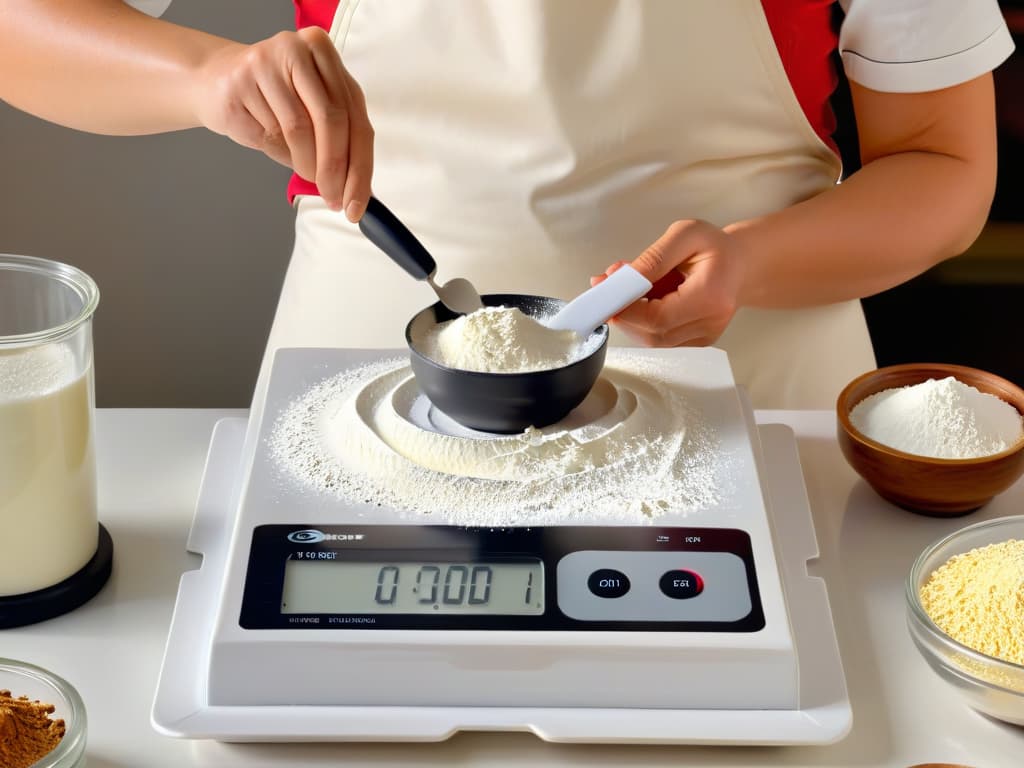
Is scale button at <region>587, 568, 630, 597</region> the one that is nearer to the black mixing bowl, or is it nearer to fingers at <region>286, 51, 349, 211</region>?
the black mixing bowl

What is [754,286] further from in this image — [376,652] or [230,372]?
[230,372]

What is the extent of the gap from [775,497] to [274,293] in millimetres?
1175

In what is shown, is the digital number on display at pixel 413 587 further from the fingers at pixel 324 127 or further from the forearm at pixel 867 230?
the forearm at pixel 867 230

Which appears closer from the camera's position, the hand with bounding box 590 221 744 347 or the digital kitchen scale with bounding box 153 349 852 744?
the digital kitchen scale with bounding box 153 349 852 744

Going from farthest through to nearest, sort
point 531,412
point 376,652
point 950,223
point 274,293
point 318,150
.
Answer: point 274,293 < point 950,223 < point 318,150 < point 531,412 < point 376,652

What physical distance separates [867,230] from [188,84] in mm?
640

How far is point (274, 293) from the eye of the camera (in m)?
1.88

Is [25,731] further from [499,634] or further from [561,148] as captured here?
[561,148]

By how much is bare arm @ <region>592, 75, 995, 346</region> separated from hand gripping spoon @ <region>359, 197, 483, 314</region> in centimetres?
26

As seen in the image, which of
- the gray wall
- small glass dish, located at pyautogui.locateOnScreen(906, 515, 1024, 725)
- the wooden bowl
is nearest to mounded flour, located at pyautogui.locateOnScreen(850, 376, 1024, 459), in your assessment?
the wooden bowl

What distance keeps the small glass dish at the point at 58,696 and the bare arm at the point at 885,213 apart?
2.06ft

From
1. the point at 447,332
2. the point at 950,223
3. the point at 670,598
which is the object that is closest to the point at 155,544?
the point at 447,332

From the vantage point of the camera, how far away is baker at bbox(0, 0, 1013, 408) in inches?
43.4

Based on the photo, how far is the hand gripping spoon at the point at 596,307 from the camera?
86 cm
